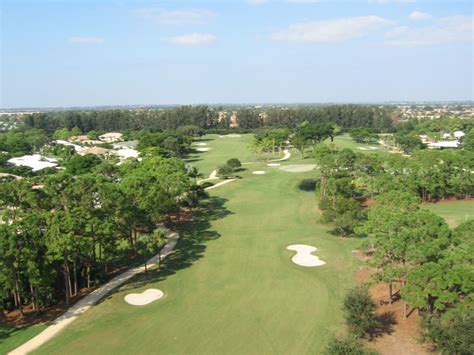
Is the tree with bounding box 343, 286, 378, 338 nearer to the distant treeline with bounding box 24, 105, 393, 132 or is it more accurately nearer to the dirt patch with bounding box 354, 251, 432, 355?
the dirt patch with bounding box 354, 251, 432, 355

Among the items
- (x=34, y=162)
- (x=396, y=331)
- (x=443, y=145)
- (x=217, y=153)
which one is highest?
(x=34, y=162)

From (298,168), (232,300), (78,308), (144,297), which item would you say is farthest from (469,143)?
(78,308)

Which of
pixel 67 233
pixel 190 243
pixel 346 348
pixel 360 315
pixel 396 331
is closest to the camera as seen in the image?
pixel 346 348

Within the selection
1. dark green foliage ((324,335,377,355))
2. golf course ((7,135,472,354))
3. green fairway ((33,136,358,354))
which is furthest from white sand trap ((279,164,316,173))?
dark green foliage ((324,335,377,355))

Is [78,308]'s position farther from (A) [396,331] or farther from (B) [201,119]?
(B) [201,119]

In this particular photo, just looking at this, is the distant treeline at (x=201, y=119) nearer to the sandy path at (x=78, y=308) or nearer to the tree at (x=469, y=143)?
the tree at (x=469, y=143)

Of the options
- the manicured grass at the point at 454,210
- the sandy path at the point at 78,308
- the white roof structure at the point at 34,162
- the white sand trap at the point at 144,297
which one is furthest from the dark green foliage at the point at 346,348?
the white roof structure at the point at 34,162

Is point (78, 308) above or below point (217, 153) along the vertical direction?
below
